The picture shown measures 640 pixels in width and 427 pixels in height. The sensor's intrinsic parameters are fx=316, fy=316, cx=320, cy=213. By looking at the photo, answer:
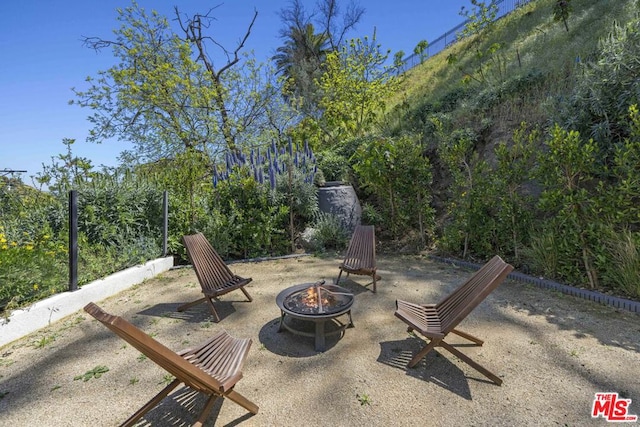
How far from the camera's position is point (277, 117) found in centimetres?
1135

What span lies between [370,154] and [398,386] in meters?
4.97

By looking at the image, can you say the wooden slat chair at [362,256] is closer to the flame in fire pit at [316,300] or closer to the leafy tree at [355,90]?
the flame in fire pit at [316,300]

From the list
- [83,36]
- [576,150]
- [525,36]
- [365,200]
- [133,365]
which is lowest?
[133,365]

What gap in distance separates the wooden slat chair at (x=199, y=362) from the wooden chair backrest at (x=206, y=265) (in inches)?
54.1

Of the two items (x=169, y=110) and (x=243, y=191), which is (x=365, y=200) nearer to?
(x=243, y=191)

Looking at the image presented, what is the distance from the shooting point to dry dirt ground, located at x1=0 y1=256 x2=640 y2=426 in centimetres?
204

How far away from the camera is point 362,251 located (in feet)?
15.0

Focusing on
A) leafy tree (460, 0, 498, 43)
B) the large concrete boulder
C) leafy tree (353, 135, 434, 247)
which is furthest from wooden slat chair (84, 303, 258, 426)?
leafy tree (460, 0, 498, 43)

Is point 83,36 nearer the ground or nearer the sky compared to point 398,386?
nearer the sky

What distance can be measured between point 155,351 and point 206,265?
2.44 metres

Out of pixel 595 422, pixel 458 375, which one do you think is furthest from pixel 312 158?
pixel 595 422

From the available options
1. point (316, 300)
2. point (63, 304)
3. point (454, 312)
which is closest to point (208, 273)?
point (316, 300)

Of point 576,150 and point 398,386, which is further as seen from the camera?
point 576,150

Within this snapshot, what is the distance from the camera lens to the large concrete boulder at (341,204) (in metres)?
7.15
